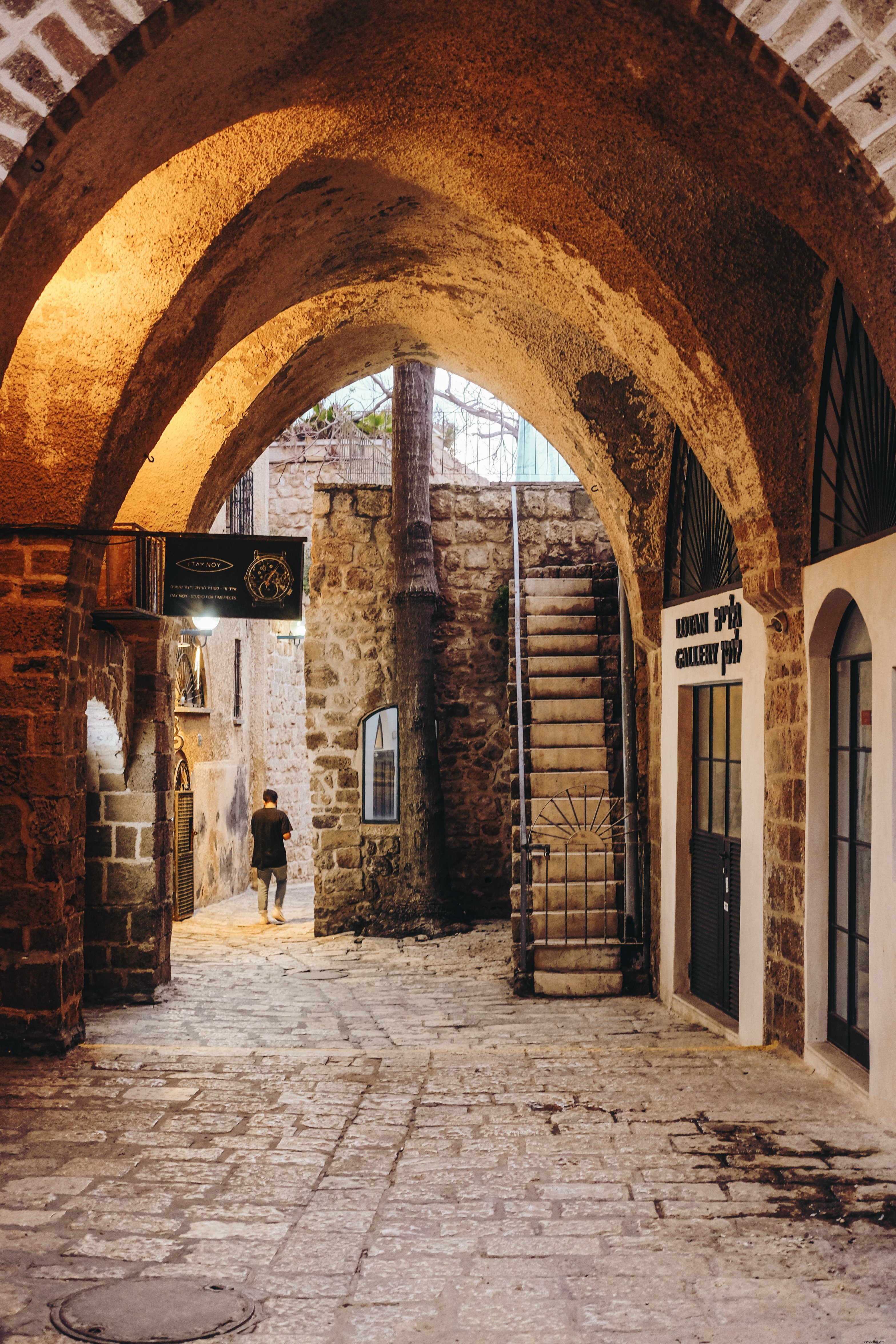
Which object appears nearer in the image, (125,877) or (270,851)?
(125,877)

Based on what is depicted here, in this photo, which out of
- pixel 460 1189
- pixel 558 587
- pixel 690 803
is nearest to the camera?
pixel 460 1189

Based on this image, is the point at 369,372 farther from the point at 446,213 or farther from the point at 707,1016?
the point at 707,1016

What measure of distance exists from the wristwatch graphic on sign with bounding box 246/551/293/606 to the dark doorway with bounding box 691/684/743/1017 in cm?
293

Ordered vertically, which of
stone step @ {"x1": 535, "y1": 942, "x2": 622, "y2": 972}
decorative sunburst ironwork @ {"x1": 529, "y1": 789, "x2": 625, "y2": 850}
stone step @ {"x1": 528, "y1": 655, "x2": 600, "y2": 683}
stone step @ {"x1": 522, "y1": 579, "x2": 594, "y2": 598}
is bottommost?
stone step @ {"x1": 535, "y1": 942, "x2": 622, "y2": 972}

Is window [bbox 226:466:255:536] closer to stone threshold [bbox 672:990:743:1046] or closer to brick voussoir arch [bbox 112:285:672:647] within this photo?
brick voussoir arch [bbox 112:285:672:647]

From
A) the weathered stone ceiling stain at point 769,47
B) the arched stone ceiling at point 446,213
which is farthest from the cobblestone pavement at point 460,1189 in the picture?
the weathered stone ceiling stain at point 769,47

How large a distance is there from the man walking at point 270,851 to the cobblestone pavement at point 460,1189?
575cm

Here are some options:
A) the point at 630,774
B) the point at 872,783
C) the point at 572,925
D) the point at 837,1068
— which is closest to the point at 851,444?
the point at 872,783

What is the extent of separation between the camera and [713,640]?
784 centimetres

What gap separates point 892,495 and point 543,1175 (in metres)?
3.31

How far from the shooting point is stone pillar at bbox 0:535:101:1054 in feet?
21.0

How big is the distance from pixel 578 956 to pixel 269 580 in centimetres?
409

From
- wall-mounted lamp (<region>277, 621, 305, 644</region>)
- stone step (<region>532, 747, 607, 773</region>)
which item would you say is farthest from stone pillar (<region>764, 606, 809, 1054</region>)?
wall-mounted lamp (<region>277, 621, 305, 644</region>)

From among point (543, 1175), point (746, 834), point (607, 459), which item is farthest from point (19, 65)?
point (607, 459)
